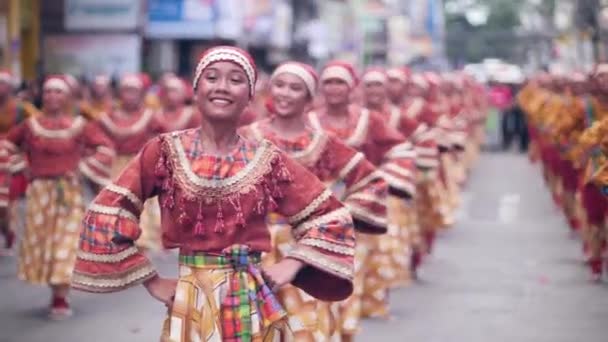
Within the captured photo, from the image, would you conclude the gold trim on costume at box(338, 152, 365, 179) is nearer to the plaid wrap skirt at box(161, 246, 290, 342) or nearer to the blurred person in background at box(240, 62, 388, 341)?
the blurred person in background at box(240, 62, 388, 341)

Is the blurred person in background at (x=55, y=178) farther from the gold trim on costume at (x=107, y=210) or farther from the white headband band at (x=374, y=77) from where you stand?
the gold trim on costume at (x=107, y=210)

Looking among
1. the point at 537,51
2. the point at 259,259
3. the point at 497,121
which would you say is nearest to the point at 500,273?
the point at 259,259

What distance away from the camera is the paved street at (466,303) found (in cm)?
991

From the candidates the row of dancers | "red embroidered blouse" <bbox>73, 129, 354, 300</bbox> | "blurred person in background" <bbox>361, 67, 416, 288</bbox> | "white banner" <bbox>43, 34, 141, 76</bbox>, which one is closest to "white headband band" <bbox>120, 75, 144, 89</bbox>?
the row of dancers

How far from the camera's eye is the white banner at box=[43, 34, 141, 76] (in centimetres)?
2536

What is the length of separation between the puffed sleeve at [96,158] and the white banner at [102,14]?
15.0m

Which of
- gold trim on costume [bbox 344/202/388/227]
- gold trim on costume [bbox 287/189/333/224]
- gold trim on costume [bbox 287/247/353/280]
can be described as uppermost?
gold trim on costume [bbox 287/189/333/224]

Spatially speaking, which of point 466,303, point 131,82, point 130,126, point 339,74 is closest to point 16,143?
point 131,82

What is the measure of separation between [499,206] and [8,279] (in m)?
10.5

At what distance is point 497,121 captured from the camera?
133ft

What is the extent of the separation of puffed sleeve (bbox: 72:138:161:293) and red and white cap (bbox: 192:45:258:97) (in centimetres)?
47

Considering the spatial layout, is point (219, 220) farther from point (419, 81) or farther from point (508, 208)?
point (508, 208)

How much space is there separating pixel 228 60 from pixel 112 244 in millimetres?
782

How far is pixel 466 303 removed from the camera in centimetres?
1148
